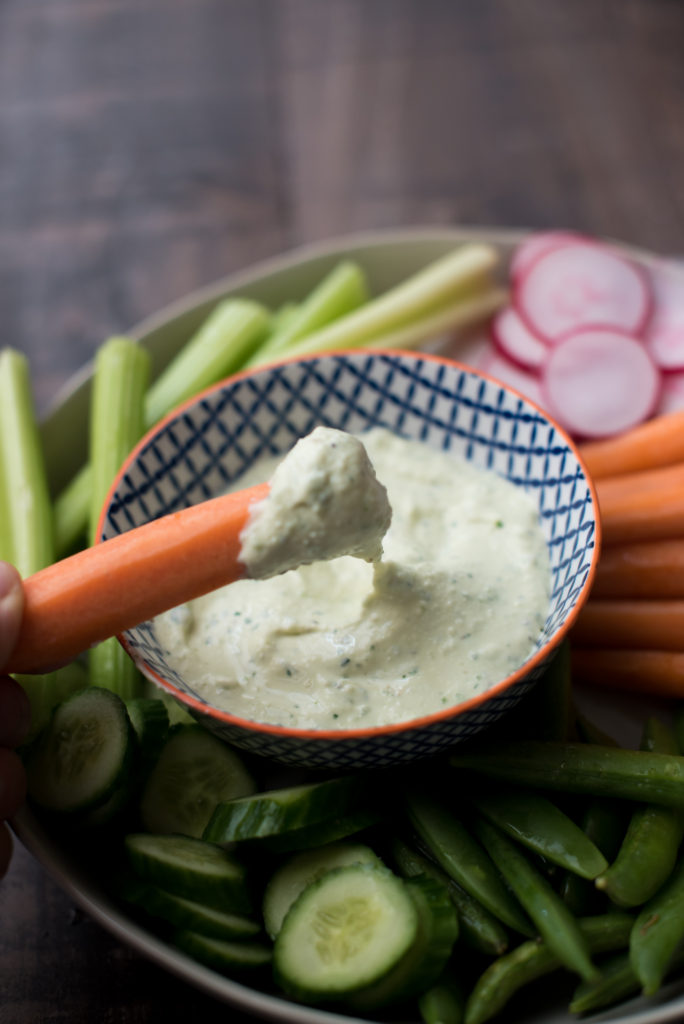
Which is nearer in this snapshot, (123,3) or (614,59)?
(614,59)

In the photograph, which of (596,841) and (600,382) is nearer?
(596,841)

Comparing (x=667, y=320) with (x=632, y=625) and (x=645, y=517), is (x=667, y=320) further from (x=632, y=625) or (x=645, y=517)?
(x=632, y=625)

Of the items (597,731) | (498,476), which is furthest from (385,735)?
(498,476)

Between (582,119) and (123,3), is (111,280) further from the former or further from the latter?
(582,119)

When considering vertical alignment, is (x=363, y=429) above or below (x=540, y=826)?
above

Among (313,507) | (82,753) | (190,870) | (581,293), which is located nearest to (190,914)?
(190,870)

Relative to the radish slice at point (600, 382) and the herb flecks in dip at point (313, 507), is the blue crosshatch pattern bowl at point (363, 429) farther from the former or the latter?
the radish slice at point (600, 382)
